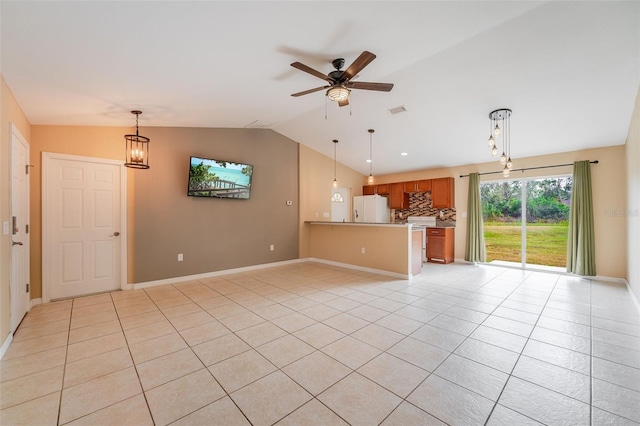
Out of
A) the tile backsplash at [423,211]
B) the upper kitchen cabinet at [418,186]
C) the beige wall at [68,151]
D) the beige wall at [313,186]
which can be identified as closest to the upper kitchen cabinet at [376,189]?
the upper kitchen cabinet at [418,186]

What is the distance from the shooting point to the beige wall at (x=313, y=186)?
6.63 m

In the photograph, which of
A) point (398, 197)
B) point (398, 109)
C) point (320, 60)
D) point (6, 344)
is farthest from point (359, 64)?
point (398, 197)

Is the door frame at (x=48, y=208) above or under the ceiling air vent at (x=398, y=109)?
under

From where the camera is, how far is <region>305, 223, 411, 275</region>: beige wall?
498 centimetres

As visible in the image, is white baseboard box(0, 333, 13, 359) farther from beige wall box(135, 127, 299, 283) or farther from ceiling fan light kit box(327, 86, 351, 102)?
ceiling fan light kit box(327, 86, 351, 102)

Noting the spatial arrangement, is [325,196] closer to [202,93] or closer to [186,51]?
[202,93]

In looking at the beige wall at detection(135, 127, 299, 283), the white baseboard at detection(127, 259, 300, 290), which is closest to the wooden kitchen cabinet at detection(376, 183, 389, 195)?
the beige wall at detection(135, 127, 299, 283)

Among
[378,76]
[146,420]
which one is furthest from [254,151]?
[146,420]

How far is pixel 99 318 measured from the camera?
305 centimetres

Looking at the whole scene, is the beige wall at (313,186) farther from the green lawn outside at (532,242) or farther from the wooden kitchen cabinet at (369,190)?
the green lawn outside at (532,242)

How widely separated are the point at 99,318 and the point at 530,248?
7.76m

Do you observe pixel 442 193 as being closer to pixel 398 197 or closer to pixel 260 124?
pixel 398 197

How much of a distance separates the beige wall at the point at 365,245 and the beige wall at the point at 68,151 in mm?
3831

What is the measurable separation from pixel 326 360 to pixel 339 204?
5.89 meters
